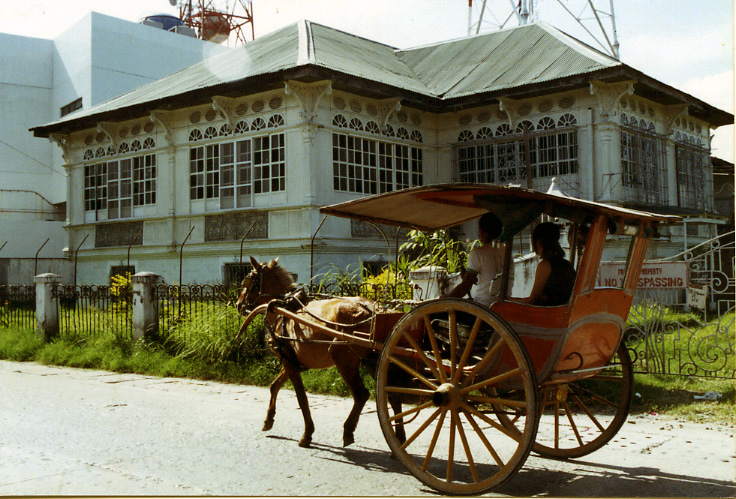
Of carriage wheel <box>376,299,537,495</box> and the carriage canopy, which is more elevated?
the carriage canopy

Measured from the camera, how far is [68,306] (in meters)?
14.3

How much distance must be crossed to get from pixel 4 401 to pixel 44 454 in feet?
11.1

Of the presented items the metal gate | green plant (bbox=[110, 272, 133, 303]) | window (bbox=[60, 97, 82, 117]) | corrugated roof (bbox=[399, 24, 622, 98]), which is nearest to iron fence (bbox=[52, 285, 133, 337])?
green plant (bbox=[110, 272, 133, 303])

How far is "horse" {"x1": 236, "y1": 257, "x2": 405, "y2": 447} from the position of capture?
20.6 feet

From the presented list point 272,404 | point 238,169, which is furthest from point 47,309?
point 272,404

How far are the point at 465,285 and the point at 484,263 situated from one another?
22cm

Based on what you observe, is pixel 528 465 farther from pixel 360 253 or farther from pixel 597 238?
pixel 360 253

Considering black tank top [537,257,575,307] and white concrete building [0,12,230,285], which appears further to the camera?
white concrete building [0,12,230,285]

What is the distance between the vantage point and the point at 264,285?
7.21 m

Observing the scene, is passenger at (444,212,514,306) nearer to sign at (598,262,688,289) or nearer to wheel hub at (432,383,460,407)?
wheel hub at (432,383,460,407)

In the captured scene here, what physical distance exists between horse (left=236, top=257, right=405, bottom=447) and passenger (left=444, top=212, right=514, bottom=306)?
1.00 meters

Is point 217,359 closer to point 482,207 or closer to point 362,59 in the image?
point 482,207

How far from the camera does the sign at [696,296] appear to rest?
28.0 ft

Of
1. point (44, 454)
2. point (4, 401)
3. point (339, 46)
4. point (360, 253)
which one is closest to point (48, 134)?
point (339, 46)
